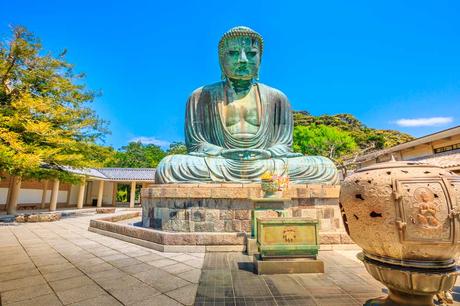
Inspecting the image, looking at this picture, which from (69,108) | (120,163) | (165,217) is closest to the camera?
(165,217)

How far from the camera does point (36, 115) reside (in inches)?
423

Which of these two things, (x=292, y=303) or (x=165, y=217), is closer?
(x=292, y=303)

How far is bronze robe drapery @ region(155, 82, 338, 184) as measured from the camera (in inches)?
237

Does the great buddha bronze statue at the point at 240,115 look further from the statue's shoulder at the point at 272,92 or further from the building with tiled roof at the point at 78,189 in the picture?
the building with tiled roof at the point at 78,189

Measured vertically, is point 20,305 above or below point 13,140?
below

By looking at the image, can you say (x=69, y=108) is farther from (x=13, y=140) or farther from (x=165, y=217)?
(x=165, y=217)

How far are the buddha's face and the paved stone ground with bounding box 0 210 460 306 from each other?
4.97 m

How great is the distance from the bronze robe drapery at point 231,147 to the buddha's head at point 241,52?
55 centimetres

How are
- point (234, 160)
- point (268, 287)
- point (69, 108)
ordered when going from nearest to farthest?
1. point (268, 287)
2. point (234, 160)
3. point (69, 108)

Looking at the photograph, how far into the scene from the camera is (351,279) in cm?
322

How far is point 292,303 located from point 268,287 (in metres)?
0.48

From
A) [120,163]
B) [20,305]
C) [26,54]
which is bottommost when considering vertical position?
[20,305]

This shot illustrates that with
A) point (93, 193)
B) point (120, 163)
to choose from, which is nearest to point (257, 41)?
point (93, 193)

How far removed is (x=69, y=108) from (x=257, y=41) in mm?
9892
